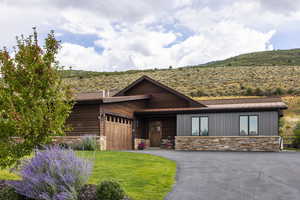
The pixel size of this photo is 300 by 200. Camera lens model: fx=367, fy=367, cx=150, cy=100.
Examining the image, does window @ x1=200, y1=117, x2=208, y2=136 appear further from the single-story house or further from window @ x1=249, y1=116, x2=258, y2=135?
window @ x1=249, y1=116, x2=258, y2=135

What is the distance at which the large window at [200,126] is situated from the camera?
25.1 meters

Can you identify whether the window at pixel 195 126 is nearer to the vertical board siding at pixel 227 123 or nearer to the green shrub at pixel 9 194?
the vertical board siding at pixel 227 123

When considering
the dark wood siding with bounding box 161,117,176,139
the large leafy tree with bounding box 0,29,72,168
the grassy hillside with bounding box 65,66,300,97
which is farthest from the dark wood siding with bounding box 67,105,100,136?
the grassy hillside with bounding box 65,66,300,97

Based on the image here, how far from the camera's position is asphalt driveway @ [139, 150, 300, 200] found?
9609 millimetres

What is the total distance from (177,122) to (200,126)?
5.58 ft

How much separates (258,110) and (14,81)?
1779 centimetres

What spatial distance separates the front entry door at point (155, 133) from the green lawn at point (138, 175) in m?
12.7

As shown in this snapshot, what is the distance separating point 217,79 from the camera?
2454 inches

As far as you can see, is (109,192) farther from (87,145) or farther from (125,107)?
(125,107)

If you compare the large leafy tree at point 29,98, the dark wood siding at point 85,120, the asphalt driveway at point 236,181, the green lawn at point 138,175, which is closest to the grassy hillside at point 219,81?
the dark wood siding at point 85,120

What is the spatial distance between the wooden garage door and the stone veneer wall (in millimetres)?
3434

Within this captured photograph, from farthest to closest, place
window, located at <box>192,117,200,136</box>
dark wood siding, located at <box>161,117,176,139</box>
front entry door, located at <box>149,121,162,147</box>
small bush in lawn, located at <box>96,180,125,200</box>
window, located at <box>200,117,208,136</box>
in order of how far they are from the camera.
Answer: front entry door, located at <box>149,121,162,147</box> < dark wood siding, located at <box>161,117,176,139</box> < window, located at <box>192,117,200,136</box> < window, located at <box>200,117,208,136</box> < small bush in lawn, located at <box>96,180,125,200</box>

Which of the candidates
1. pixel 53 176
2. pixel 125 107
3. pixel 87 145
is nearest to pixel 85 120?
pixel 87 145

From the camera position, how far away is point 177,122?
2597cm
